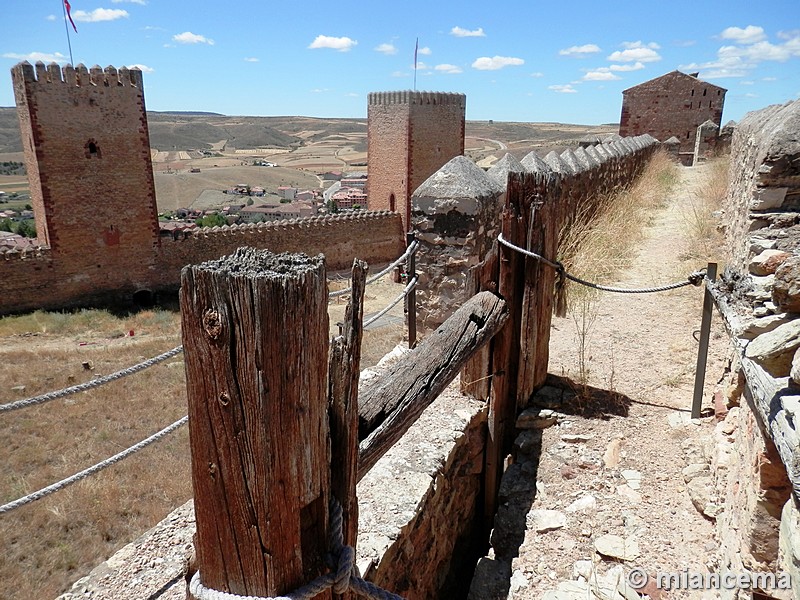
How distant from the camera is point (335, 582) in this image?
130 cm

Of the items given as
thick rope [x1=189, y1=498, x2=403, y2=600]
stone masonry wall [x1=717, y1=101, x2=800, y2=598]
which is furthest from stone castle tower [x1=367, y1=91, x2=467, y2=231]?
thick rope [x1=189, y1=498, x2=403, y2=600]

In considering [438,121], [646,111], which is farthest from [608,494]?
Result: [646,111]

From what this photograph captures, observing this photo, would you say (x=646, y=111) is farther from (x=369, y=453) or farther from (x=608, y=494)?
(x=369, y=453)

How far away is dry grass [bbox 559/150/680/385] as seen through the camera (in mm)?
5316

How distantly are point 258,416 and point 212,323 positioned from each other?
8.4 inches

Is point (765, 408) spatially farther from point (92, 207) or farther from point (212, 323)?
point (92, 207)

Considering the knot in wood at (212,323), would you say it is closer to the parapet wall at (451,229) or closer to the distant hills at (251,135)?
the parapet wall at (451,229)

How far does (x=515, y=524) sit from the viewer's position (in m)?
3.18

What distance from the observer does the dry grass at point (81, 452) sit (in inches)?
185

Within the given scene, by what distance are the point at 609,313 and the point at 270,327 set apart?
4994 millimetres

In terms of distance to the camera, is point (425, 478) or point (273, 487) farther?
point (425, 478)

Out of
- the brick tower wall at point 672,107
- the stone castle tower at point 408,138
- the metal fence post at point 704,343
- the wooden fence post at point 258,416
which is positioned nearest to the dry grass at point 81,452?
the wooden fence post at point 258,416

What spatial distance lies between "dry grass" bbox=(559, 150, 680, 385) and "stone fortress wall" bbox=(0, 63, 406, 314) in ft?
33.6

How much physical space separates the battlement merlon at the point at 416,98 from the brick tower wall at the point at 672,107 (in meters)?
7.69
